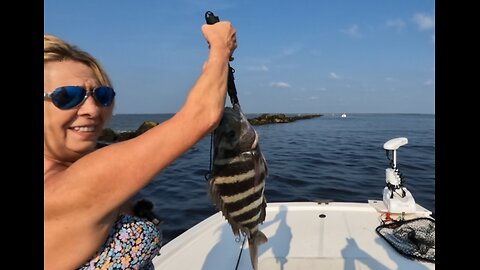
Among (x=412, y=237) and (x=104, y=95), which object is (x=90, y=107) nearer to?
(x=104, y=95)

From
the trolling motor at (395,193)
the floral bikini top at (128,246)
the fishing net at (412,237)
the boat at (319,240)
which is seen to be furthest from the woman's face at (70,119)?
the trolling motor at (395,193)

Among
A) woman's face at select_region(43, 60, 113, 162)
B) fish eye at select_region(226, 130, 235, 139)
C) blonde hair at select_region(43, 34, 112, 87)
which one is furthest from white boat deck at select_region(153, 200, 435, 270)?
blonde hair at select_region(43, 34, 112, 87)

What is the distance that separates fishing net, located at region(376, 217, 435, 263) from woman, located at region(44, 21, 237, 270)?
3.80 metres

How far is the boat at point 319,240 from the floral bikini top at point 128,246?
2.64 metres

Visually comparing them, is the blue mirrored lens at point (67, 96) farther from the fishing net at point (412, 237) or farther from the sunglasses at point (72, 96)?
the fishing net at point (412, 237)

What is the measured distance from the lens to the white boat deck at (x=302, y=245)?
4410 millimetres

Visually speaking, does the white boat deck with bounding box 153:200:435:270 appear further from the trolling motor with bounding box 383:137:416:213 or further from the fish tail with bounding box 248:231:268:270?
the fish tail with bounding box 248:231:268:270

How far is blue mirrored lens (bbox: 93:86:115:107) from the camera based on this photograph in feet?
6.09

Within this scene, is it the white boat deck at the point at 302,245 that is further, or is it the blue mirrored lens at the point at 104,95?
the white boat deck at the point at 302,245
